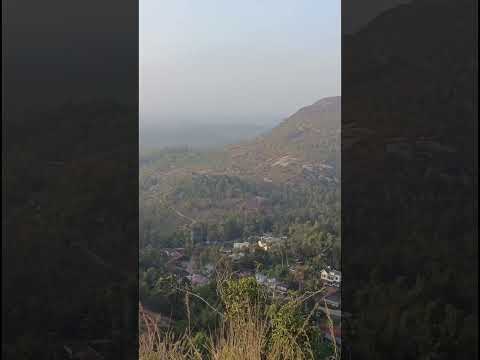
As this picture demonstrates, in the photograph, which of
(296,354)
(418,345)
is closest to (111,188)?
(418,345)

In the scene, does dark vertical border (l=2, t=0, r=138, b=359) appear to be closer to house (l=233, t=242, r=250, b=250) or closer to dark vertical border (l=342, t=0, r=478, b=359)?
dark vertical border (l=342, t=0, r=478, b=359)

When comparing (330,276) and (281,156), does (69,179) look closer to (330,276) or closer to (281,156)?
(330,276)

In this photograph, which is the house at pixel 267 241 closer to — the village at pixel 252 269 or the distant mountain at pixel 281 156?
the village at pixel 252 269

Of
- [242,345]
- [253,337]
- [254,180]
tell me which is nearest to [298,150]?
[254,180]

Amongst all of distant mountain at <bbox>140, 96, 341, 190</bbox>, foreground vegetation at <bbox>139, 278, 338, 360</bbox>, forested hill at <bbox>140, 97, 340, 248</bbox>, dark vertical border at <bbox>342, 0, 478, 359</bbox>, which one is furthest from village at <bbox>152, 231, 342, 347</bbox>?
dark vertical border at <bbox>342, 0, 478, 359</bbox>

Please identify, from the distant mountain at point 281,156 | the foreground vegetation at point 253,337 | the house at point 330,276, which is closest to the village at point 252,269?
the house at point 330,276
